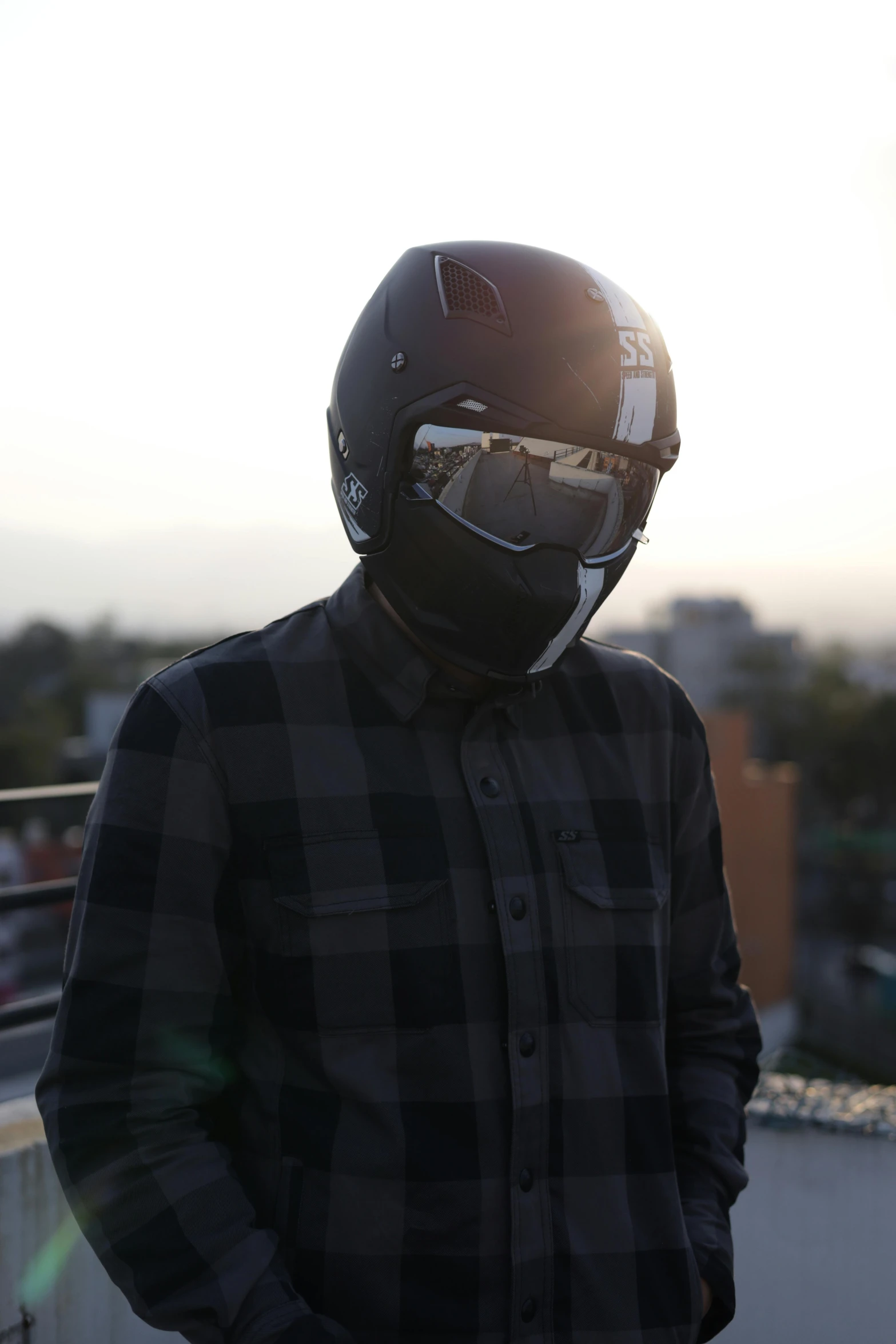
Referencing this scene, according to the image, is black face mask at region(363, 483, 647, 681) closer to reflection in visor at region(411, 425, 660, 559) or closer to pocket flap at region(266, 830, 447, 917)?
reflection in visor at region(411, 425, 660, 559)

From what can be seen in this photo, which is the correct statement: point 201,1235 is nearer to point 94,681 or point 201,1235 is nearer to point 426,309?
point 426,309

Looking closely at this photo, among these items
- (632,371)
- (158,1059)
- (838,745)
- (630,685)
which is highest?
(632,371)

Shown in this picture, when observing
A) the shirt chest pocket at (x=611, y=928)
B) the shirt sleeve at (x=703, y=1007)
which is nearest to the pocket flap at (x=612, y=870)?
the shirt chest pocket at (x=611, y=928)

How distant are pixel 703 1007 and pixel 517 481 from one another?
30.3 inches

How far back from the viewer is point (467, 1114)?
117 cm

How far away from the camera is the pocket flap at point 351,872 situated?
118 cm

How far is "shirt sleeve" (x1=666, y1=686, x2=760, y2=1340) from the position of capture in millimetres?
1418

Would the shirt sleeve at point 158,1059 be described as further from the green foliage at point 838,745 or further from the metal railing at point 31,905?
the green foliage at point 838,745

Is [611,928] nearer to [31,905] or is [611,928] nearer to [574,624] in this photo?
[574,624]

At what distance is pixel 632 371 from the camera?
4.64ft

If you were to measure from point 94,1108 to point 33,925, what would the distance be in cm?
3445

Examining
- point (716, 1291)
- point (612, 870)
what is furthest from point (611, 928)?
point (716, 1291)

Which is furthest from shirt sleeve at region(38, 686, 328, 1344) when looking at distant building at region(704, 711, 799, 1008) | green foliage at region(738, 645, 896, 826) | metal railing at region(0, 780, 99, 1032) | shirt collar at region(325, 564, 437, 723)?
green foliage at region(738, 645, 896, 826)

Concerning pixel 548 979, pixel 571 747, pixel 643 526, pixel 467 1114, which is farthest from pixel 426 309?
pixel 467 1114
